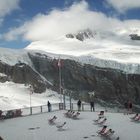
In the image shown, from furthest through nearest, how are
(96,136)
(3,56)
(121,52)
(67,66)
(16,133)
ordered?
(121,52) < (67,66) < (3,56) < (16,133) < (96,136)

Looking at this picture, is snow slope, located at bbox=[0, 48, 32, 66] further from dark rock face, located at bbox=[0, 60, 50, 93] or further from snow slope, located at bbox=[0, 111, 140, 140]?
snow slope, located at bbox=[0, 111, 140, 140]

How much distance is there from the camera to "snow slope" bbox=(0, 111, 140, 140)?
39906 millimetres

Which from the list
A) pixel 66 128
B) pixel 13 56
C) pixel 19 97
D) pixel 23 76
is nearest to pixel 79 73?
pixel 13 56

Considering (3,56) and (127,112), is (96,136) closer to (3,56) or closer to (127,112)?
(127,112)

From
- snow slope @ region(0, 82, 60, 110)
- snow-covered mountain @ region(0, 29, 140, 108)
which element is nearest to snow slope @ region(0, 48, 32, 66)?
snow-covered mountain @ region(0, 29, 140, 108)

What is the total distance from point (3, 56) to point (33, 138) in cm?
9232

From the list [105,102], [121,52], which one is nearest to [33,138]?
[105,102]

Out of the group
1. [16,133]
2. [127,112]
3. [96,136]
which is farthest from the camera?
[127,112]

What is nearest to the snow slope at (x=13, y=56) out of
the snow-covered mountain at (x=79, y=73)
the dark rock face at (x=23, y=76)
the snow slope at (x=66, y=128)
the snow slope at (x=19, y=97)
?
the snow-covered mountain at (x=79, y=73)

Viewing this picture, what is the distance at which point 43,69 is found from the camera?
13788 cm

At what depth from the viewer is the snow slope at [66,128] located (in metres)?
39.9

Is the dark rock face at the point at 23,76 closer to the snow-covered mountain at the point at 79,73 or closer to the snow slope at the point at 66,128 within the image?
the snow-covered mountain at the point at 79,73

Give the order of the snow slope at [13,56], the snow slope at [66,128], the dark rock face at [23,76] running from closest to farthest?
1. the snow slope at [66,128]
2. the dark rock face at [23,76]
3. the snow slope at [13,56]

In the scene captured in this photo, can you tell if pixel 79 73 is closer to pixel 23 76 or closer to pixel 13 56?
pixel 13 56
